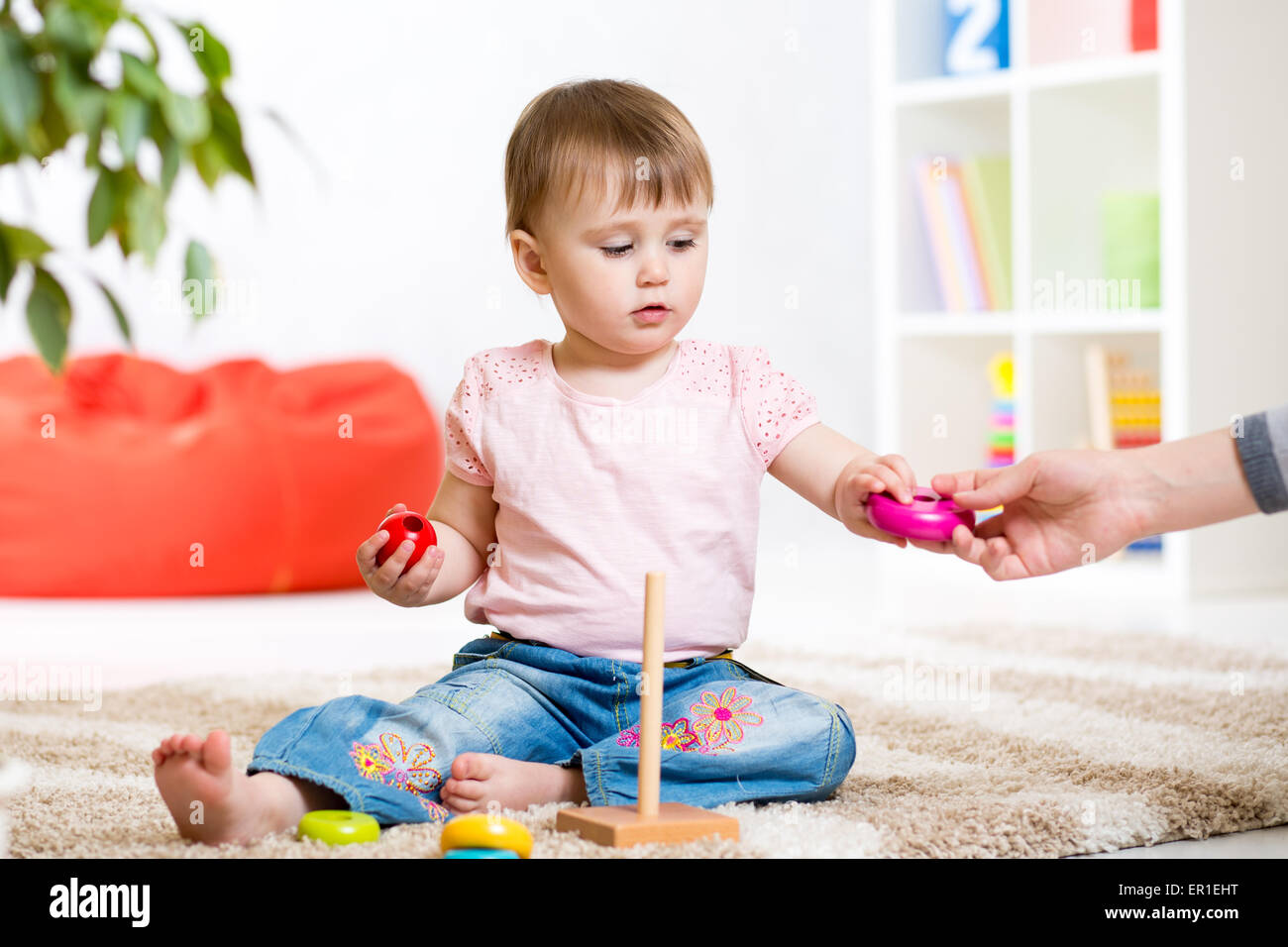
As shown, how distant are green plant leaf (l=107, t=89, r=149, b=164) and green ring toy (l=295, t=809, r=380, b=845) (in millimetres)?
403

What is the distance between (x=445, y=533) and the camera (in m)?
1.14

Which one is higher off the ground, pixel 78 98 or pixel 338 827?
pixel 78 98

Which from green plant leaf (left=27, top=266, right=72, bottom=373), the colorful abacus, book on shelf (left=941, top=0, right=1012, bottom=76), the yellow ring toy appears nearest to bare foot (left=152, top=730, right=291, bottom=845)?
the yellow ring toy

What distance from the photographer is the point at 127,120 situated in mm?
665

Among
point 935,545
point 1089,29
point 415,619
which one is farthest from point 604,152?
A: point 1089,29

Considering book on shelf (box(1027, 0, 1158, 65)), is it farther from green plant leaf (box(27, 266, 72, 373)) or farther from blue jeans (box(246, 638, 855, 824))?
green plant leaf (box(27, 266, 72, 373))

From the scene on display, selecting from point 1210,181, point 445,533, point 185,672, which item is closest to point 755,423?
point 445,533

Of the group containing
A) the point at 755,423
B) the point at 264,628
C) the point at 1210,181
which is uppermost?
the point at 1210,181

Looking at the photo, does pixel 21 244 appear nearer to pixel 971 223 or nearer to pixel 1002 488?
pixel 1002 488

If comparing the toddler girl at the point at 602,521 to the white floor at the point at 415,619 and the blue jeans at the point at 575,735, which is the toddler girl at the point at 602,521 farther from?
the white floor at the point at 415,619

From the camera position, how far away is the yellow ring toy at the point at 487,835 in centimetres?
80

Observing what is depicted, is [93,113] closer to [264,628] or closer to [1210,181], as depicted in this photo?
[264,628]

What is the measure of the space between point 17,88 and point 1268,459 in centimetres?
74
